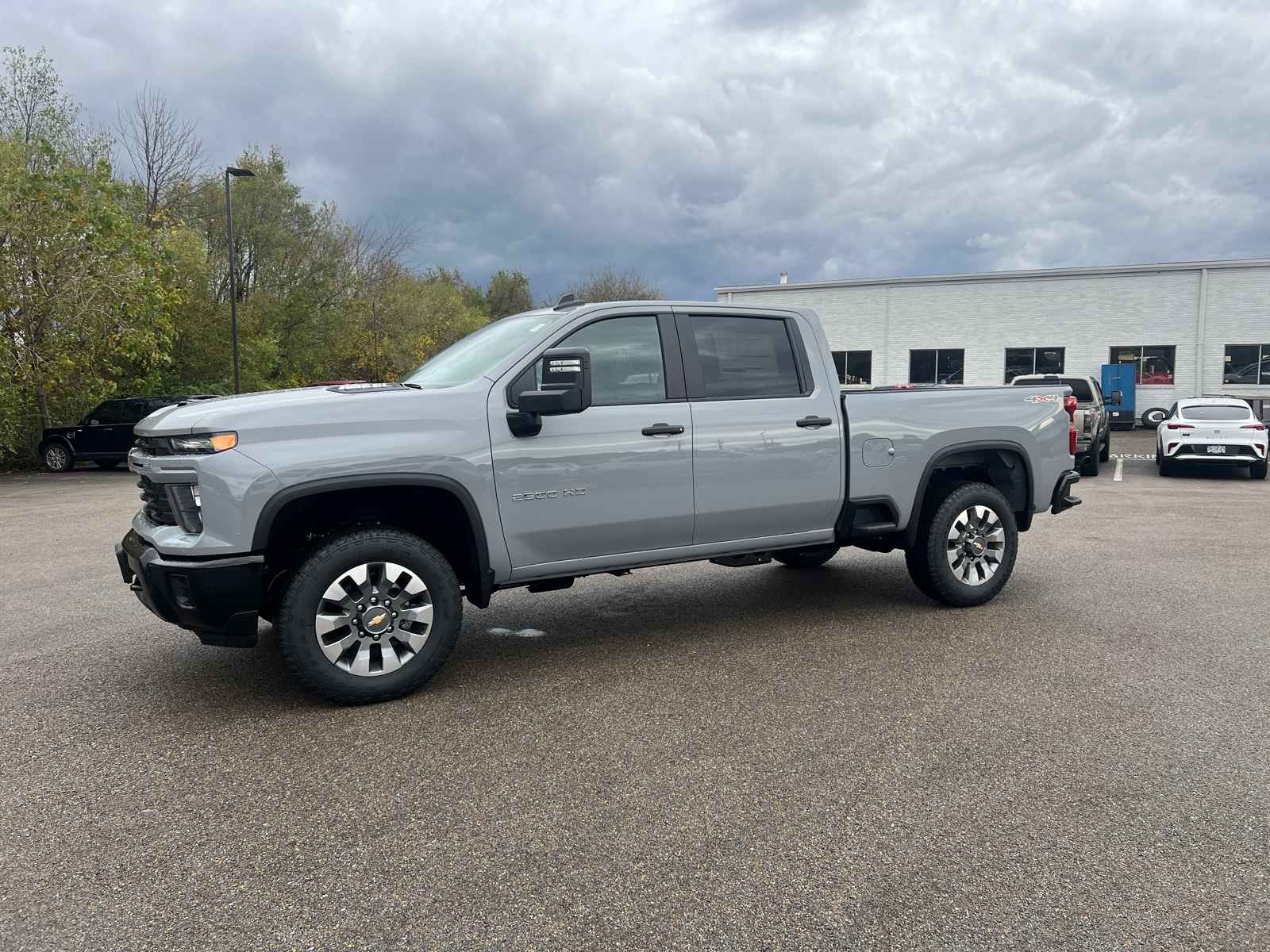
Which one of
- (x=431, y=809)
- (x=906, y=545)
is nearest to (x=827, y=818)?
(x=431, y=809)

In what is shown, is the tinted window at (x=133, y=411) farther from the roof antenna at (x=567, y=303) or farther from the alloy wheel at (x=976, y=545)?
the alloy wheel at (x=976, y=545)

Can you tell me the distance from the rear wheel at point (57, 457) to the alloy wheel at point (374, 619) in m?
19.7

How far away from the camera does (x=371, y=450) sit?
429 centimetres

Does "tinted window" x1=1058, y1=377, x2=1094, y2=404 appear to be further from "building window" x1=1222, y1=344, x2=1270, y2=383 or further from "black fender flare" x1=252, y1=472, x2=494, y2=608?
"building window" x1=1222, y1=344, x2=1270, y2=383

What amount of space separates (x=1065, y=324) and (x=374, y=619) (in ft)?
108

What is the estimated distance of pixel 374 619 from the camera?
4.35 m

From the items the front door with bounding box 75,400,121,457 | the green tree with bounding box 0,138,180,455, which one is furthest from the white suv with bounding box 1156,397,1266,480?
the front door with bounding box 75,400,121,457

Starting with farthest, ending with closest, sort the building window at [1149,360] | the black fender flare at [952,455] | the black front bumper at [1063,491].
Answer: the building window at [1149,360] < the black front bumper at [1063,491] < the black fender flare at [952,455]

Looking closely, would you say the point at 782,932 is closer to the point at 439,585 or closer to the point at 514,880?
the point at 514,880

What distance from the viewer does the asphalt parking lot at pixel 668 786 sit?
264 cm

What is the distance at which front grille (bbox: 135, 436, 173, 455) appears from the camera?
4137 millimetres

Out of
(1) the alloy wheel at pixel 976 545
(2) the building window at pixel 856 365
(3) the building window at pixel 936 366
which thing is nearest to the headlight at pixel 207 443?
(1) the alloy wheel at pixel 976 545

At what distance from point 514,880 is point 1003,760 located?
82.3 inches


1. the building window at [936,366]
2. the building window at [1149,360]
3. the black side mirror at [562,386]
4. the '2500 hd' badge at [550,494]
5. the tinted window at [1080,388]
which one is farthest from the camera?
the building window at [936,366]
